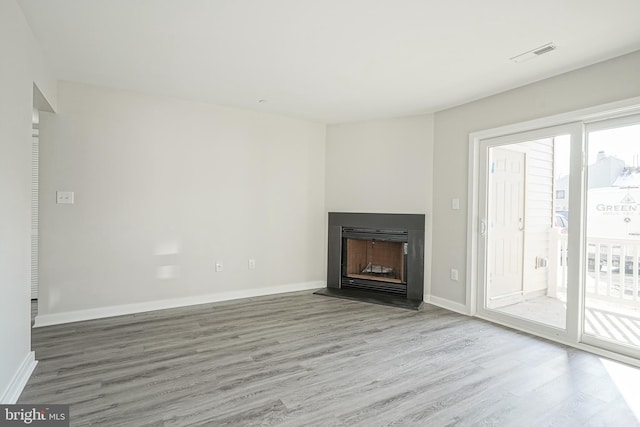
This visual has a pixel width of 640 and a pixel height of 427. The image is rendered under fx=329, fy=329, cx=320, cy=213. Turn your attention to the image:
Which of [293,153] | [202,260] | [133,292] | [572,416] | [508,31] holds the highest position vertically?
[508,31]

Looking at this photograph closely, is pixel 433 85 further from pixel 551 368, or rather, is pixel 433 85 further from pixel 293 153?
pixel 551 368

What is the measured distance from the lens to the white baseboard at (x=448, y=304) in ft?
12.8

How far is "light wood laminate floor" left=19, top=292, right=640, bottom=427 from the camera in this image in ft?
6.38

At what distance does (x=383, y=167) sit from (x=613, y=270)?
2.71 metres

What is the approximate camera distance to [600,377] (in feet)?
7.88

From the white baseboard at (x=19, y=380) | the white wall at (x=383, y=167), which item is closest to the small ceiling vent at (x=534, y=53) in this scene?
the white wall at (x=383, y=167)

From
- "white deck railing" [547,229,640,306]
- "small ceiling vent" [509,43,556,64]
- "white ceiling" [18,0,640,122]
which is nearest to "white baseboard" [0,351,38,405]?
"white ceiling" [18,0,640,122]

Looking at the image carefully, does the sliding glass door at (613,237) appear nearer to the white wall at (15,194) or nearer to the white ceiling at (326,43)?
the white ceiling at (326,43)

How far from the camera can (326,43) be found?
101 inches

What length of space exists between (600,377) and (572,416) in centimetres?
71

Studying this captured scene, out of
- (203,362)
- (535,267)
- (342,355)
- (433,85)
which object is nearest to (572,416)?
(342,355)

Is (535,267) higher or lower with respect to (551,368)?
higher

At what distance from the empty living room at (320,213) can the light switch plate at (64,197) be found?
0.03m

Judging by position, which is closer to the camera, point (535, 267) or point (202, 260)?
point (535, 267)
